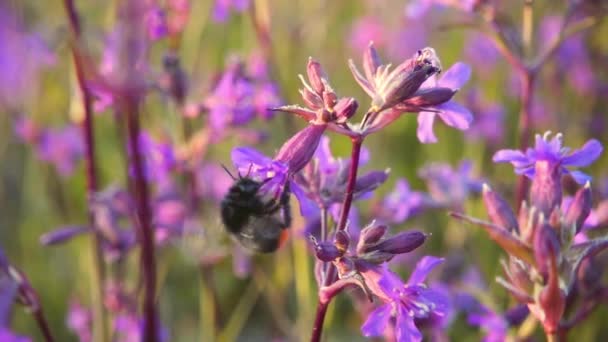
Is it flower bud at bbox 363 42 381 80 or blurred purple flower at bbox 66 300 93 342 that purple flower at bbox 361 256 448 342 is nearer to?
flower bud at bbox 363 42 381 80

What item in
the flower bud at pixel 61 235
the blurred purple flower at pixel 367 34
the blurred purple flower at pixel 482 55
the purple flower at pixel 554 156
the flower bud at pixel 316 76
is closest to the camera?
the flower bud at pixel 316 76

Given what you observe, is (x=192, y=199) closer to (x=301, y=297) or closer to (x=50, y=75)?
(x=301, y=297)

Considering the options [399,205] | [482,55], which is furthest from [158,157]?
[482,55]

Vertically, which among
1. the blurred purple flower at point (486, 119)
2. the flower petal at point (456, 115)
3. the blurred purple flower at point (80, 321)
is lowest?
the blurred purple flower at point (80, 321)

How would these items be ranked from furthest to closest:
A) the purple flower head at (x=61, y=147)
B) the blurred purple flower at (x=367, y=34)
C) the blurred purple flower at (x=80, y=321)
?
the blurred purple flower at (x=367, y=34)
the purple flower head at (x=61, y=147)
the blurred purple flower at (x=80, y=321)

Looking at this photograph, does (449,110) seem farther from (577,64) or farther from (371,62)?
(577,64)

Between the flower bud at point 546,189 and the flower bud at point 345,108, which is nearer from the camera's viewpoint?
the flower bud at point 345,108

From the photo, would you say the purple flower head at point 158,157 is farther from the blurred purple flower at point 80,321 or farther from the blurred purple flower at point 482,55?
A: the blurred purple flower at point 482,55

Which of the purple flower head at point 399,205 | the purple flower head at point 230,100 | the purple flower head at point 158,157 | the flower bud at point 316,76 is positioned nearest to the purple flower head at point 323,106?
the flower bud at point 316,76
